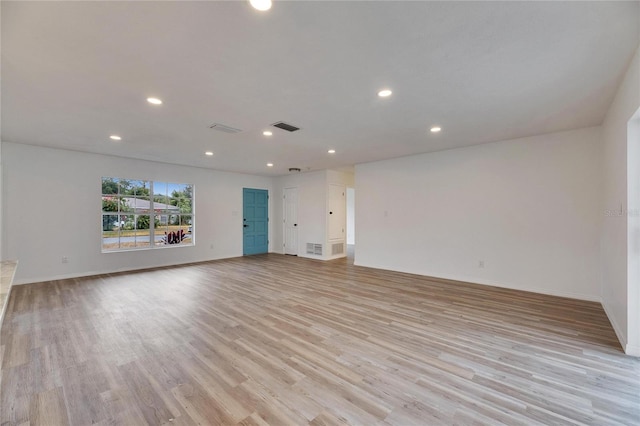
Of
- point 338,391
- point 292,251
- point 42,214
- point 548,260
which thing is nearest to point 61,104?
point 42,214

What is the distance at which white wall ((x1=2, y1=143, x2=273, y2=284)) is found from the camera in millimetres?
4891

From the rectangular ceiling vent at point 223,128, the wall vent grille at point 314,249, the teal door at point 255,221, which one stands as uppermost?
the rectangular ceiling vent at point 223,128

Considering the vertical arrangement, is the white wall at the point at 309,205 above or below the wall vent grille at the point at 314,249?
above

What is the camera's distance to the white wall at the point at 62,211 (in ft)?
16.0

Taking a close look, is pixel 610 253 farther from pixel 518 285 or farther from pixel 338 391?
pixel 338 391

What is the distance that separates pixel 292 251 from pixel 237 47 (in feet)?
23.1

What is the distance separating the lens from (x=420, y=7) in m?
1.65

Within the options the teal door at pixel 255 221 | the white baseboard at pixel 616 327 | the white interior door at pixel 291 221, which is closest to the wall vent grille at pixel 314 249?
the white interior door at pixel 291 221

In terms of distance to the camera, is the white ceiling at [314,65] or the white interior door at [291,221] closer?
the white ceiling at [314,65]

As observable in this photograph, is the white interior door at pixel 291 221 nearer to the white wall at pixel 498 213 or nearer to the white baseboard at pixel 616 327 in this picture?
the white wall at pixel 498 213

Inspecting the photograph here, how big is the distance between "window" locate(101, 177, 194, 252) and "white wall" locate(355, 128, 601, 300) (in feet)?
16.4

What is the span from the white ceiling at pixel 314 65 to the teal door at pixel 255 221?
14.6ft

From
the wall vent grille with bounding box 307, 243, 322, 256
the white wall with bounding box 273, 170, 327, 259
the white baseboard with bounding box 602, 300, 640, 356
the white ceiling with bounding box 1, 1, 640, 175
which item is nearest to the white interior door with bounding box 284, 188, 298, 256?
the white wall with bounding box 273, 170, 327, 259

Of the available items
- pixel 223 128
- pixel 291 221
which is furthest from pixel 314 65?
pixel 291 221
